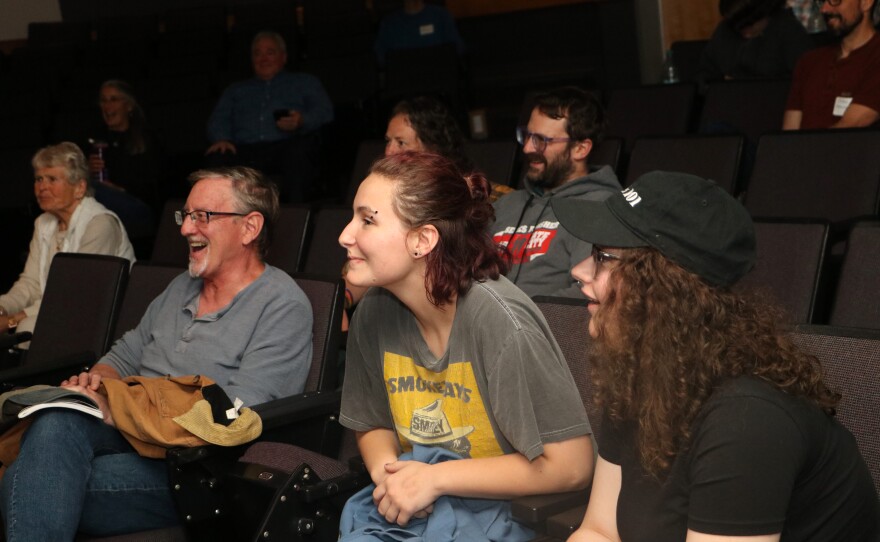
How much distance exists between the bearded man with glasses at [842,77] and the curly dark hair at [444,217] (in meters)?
2.25

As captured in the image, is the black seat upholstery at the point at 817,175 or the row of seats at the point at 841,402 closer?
the row of seats at the point at 841,402

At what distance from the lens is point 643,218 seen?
1286mm

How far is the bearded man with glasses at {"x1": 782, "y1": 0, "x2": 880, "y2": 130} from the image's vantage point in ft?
11.9

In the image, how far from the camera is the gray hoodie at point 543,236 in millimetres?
2719

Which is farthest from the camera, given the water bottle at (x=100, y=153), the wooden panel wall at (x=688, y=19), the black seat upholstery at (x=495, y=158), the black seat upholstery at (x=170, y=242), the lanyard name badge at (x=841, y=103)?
the wooden panel wall at (x=688, y=19)

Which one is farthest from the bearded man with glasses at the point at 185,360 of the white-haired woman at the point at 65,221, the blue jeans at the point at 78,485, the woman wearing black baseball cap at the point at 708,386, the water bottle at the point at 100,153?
the water bottle at the point at 100,153

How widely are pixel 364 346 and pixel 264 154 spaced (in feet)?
12.3

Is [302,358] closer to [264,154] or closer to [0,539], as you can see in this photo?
[0,539]

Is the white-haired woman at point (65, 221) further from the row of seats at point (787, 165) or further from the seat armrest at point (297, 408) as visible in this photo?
the row of seats at point (787, 165)

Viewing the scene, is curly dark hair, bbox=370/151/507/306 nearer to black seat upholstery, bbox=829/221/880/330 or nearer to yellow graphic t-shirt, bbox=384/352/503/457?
yellow graphic t-shirt, bbox=384/352/503/457

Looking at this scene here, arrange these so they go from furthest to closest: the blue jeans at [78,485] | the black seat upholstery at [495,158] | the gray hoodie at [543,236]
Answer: the black seat upholstery at [495,158], the gray hoodie at [543,236], the blue jeans at [78,485]

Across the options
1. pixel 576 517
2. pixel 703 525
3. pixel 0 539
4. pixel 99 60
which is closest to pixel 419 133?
pixel 0 539

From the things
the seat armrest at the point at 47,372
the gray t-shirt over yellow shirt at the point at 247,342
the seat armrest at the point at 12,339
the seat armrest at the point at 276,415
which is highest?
the gray t-shirt over yellow shirt at the point at 247,342

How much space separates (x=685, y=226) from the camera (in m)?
1.26
